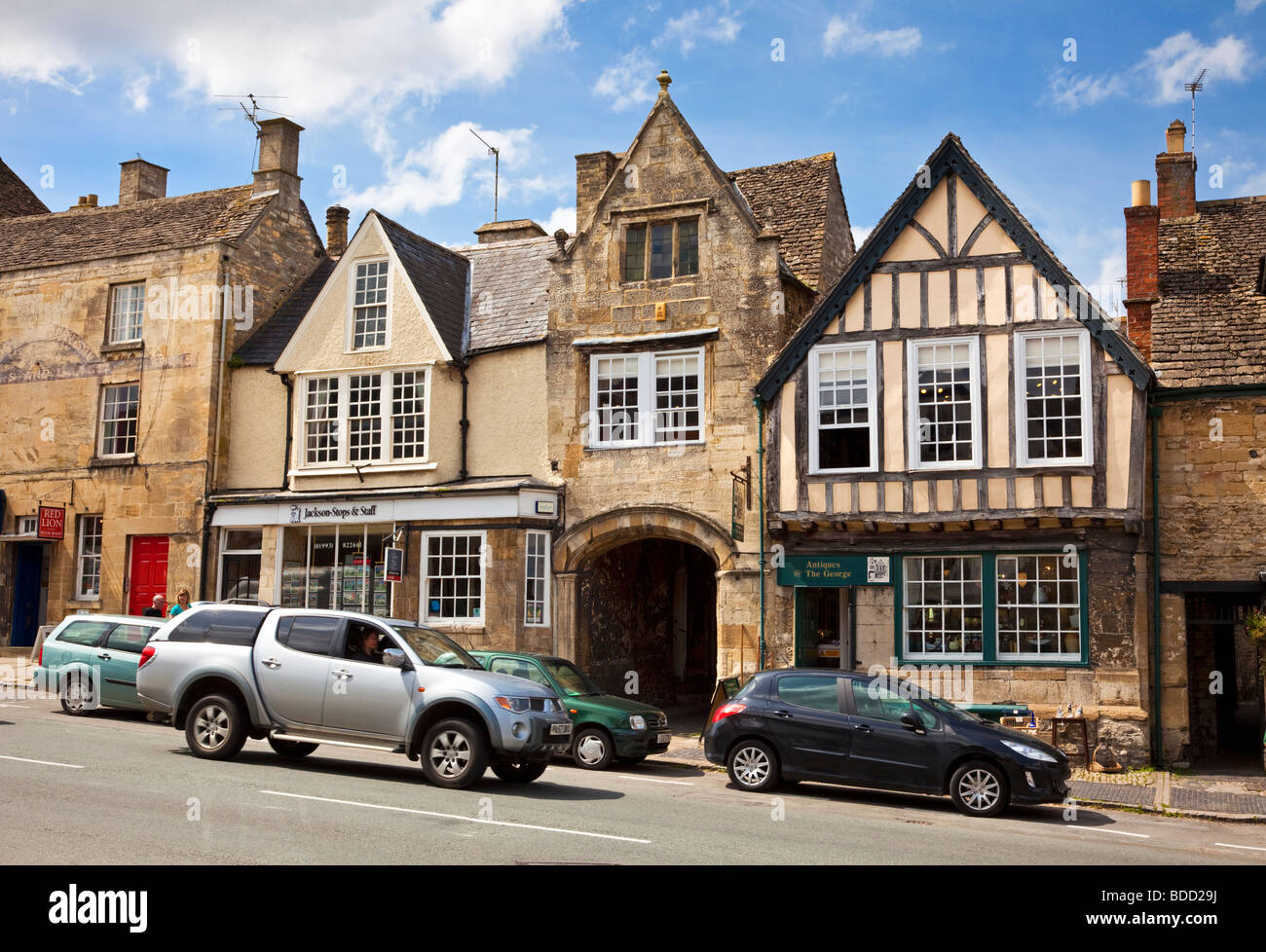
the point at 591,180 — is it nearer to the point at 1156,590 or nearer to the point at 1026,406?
the point at 1026,406

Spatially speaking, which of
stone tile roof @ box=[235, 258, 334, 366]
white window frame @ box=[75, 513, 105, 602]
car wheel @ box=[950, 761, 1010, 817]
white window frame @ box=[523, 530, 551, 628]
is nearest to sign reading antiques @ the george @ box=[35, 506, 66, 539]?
white window frame @ box=[75, 513, 105, 602]

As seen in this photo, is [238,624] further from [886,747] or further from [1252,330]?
[1252,330]

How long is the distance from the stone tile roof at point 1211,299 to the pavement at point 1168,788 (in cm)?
606

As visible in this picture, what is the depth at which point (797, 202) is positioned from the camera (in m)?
24.1

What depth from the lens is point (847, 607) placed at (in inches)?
774

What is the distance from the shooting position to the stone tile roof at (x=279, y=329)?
25.8 meters

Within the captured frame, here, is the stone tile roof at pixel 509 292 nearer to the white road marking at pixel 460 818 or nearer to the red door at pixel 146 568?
the red door at pixel 146 568

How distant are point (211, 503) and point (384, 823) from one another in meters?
16.8

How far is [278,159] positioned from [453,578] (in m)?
12.6

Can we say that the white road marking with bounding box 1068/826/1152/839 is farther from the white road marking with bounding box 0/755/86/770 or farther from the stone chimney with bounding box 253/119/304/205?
the stone chimney with bounding box 253/119/304/205

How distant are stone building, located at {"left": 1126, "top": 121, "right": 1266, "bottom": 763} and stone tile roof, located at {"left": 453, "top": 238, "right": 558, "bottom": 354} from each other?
11.0 metres

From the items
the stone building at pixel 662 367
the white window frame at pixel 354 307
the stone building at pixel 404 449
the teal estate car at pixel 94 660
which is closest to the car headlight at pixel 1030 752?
the stone building at pixel 662 367
